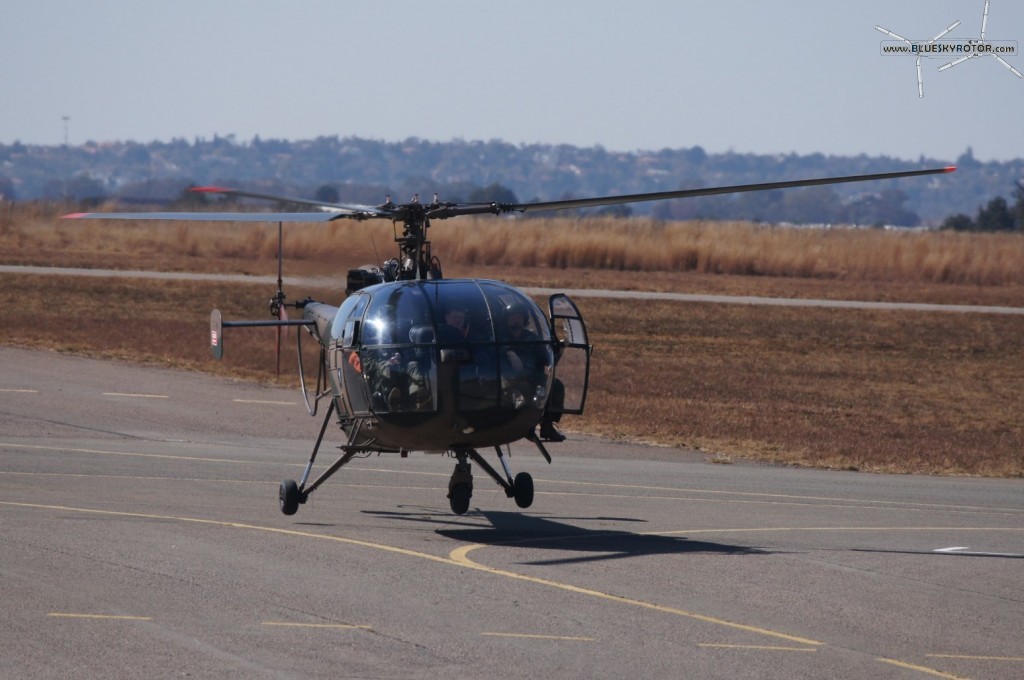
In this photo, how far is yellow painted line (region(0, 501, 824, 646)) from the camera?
1002 cm

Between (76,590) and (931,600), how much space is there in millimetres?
6763

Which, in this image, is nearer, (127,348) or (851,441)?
(851,441)

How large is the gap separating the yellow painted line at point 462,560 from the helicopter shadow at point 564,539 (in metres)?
0.58

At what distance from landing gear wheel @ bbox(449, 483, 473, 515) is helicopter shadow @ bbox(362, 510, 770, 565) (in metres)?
0.13

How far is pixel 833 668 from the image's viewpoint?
898 cm

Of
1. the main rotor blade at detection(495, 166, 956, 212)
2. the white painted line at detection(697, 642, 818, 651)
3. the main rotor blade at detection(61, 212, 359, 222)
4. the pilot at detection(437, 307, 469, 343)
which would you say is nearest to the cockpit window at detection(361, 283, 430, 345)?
the pilot at detection(437, 307, 469, 343)

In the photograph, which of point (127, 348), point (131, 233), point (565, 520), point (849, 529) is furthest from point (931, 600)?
point (131, 233)

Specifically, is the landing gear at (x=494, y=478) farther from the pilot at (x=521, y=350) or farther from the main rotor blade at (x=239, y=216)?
the main rotor blade at (x=239, y=216)

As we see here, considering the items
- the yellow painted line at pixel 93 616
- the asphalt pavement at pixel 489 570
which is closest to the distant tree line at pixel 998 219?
the asphalt pavement at pixel 489 570

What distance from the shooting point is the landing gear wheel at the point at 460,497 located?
14.3 m

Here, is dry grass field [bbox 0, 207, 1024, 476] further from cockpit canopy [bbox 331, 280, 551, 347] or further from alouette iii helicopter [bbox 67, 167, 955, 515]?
cockpit canopy [bbox 331, 280, 551, 347]

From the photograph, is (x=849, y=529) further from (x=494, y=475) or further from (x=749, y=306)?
(x=749, y=306)

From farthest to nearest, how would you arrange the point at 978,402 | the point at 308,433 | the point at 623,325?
the point at 623,325 < the point at 978,402 < the point at 308,433

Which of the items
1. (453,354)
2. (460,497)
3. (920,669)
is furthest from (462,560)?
(920,669)
